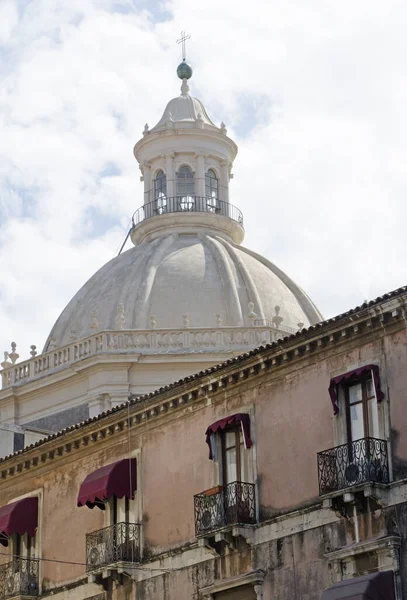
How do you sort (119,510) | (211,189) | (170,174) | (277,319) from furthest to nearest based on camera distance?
1. (211,189)
2. (170,174)
3. (277,319)
4. (119,510)

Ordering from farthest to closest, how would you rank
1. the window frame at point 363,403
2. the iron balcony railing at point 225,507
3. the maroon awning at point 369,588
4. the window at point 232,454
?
the window at point 232,454 → the iron balcony railing at point 225,507 → the window frame at point 363,403 → the maroon awning at point 369,588

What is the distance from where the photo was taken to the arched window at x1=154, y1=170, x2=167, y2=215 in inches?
3199

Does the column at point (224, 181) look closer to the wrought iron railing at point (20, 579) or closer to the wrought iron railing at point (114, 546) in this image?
the wrought iron railing at point (20, 579)

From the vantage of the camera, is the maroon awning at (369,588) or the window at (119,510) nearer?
the maroon awning at (369,588)

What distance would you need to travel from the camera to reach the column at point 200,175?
81500mm

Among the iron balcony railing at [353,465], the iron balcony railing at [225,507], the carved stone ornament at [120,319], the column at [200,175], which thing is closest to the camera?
the iron balcony railing at [353,465]

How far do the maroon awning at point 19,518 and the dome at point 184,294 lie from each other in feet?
72.0

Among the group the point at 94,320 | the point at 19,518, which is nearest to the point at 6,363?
the point at 94,320

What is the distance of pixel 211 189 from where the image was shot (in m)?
82.5

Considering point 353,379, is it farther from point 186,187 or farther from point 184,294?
point 186,187

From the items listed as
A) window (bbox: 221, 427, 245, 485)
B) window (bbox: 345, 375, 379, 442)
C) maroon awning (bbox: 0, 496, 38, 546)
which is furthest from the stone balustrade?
window (bbox: 345, 375, 379, 442)

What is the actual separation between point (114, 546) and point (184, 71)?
47754 mm

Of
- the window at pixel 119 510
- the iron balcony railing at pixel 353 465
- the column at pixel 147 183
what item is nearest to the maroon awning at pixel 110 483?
the window at pixel 119 510

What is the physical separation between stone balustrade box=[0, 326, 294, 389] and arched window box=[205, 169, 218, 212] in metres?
12.8
